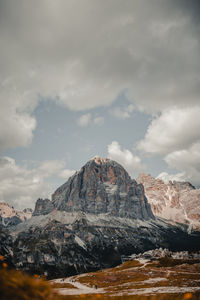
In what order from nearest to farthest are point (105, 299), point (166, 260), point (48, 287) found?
1. point (48, 287)
2. point (105, 299)
3. point (166, 260)

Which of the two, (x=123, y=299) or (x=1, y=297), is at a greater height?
(x=1, y=297)

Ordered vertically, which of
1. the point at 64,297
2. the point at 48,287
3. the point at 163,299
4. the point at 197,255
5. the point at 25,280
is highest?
the point at 25,280

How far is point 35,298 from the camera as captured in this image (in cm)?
641

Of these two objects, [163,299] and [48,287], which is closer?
[48,287]

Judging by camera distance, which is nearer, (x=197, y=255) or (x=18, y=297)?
(x=18, y=297)

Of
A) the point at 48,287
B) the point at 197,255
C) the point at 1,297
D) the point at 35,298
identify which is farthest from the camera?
the point at 197,255

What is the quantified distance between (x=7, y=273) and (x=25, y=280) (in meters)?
0.66

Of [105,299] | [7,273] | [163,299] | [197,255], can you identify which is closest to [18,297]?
[7,273]

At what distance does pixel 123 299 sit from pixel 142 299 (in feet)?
3.51

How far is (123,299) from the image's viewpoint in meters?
8.12

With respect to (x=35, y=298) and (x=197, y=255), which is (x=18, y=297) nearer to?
(x=35, y=298)

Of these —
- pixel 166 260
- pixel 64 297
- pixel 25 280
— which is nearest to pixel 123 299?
pixel 64 297

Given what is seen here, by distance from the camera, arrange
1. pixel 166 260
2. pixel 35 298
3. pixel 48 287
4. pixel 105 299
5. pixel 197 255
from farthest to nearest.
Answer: pixel 197 255, pixel 166 260, pixel 105 299, pixel 48 287, pixel 35 298

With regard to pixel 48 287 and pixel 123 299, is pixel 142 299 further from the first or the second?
pixel 48 287
